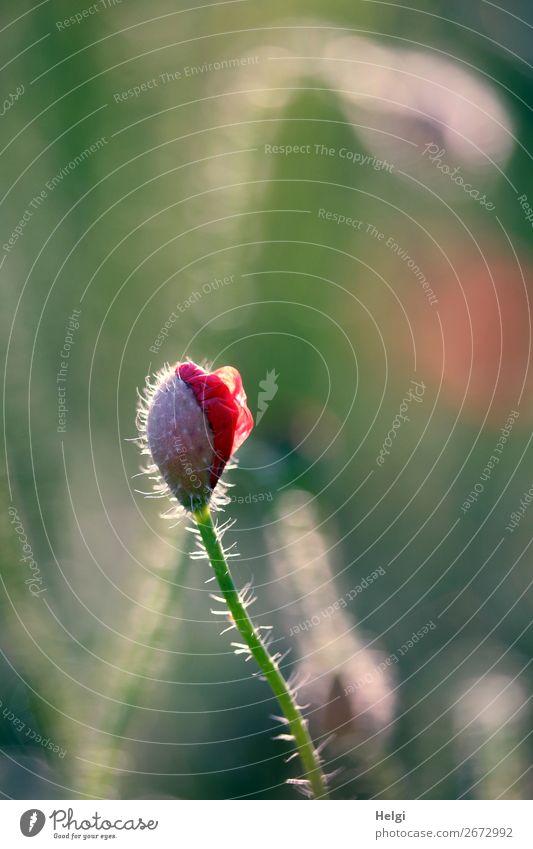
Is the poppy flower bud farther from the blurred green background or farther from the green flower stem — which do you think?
the blurred green background

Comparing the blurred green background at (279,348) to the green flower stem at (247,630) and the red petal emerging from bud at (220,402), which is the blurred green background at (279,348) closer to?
the green flower stem at (247,630)

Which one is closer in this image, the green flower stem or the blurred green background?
the green flower stem

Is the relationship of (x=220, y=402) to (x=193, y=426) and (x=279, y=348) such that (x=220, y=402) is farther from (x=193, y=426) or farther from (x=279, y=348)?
(x=279, y=348)

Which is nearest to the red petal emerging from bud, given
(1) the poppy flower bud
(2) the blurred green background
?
(1) the poppy flower bud

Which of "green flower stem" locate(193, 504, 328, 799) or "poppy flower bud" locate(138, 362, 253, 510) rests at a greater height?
"poppy flower bud" locate(138, 362, 253, 510)

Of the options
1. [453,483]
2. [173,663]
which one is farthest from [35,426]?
[453,483]

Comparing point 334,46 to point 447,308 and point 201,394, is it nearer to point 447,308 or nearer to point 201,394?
point 447,308
